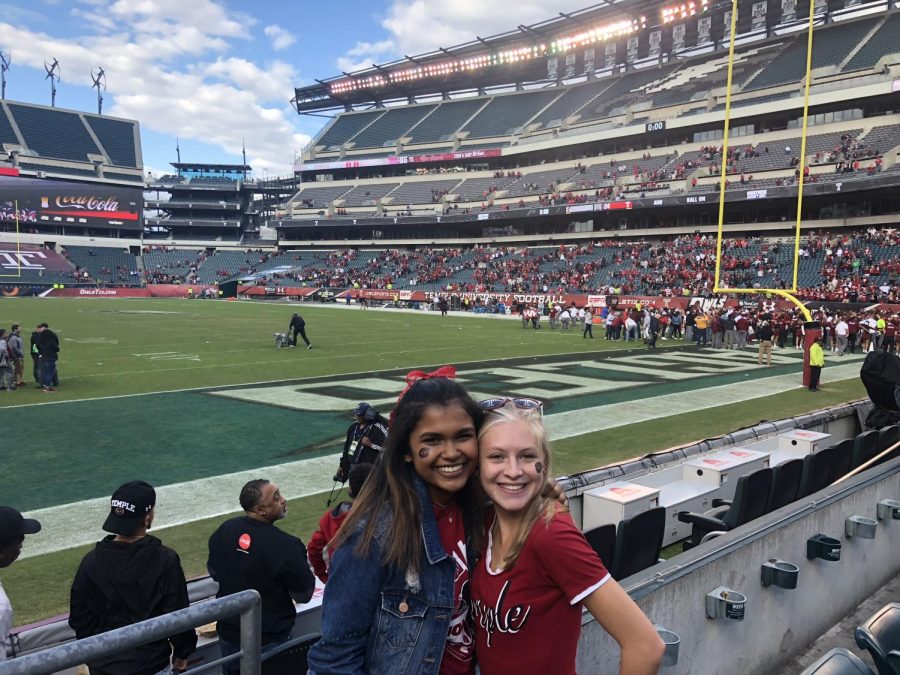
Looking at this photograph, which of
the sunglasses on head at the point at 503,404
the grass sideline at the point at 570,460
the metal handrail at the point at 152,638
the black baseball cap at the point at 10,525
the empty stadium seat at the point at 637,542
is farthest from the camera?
the grass sideline at the point at 570,460

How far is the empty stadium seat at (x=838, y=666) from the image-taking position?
8.36 ft

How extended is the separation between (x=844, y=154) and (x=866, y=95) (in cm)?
447

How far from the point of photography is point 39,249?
70500 mm

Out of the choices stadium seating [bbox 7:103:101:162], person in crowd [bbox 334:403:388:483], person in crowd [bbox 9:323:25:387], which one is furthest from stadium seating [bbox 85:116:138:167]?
person in crowd [bbox 334:403:388:483]

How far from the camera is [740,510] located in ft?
17.9

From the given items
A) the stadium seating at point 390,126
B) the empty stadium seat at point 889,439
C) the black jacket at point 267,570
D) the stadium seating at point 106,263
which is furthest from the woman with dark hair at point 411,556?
the stadium seating at point 390,126

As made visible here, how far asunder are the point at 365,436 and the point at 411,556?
4.41 meters

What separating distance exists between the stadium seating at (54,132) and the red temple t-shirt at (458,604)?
326ft

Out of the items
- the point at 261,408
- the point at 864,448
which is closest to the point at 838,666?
the point at 864,448

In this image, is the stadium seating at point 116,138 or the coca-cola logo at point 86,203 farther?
the stadium seating at point 116,138

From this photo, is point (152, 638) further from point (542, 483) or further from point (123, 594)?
point (123, 594)

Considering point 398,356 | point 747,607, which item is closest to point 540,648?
point 747,607

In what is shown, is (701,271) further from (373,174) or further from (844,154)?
(373,174)

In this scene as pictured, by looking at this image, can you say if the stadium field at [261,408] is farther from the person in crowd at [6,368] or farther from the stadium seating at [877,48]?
the stadium seating at [877,48]
